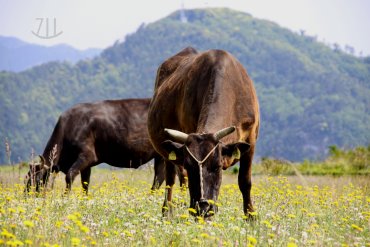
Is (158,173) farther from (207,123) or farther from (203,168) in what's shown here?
(203,168)

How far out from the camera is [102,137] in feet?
61.1

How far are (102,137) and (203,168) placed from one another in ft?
36.8

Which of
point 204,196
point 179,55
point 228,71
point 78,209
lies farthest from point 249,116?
point 179,55

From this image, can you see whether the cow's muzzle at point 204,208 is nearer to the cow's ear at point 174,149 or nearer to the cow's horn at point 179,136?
the cow's ear at point 174,149

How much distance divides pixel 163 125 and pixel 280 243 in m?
4.82

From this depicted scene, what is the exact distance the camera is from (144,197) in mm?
10539

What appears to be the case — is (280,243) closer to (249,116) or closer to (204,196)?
(204,196)

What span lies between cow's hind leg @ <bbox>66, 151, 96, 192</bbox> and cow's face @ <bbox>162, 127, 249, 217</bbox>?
987 centimetres

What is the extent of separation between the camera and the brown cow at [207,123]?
7.78 meters

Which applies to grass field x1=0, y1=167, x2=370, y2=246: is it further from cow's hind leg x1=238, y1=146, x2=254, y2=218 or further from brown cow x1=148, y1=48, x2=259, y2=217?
brown cow x1=148, y1=48, x2=259, y2=217

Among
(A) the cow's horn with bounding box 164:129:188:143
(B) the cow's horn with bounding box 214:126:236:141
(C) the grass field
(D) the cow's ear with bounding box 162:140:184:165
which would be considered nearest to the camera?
(C) the grass field

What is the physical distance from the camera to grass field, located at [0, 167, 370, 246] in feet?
20.4

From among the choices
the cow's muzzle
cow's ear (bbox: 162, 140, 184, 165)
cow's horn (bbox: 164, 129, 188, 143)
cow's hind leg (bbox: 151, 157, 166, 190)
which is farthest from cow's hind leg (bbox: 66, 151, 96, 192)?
the cow's muzzle

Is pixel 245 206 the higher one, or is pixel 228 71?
pixel 228 71
